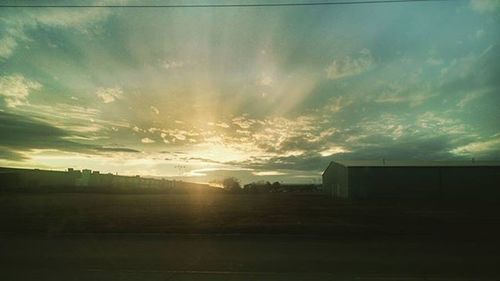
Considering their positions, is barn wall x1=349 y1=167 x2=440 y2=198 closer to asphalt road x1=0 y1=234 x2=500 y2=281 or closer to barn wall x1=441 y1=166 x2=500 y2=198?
barn wall x1=441 y1=166 x2=500 y2=198

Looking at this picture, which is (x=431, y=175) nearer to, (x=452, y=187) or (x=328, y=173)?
(x=452, y=187)

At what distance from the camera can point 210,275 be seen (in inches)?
399

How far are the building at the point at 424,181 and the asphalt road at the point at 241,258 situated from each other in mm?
41932

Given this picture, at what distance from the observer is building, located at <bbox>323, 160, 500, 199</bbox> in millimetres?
55812

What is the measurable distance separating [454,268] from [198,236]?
939 cm

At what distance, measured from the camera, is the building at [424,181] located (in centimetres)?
5581

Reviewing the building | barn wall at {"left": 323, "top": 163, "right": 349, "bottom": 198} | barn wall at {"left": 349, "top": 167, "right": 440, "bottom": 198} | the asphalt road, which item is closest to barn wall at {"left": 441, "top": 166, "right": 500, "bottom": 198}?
the building

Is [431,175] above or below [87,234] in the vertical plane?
above

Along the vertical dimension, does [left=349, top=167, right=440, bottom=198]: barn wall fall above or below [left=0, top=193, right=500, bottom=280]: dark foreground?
above

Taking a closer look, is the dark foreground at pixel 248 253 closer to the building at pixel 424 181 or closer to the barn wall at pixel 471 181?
the building at pixel 424 181

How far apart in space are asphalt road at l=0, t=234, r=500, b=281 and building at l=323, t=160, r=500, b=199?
41.9 metres

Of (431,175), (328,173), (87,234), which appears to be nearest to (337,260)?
(87,234)

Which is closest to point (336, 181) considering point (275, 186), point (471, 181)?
point (471, 181)

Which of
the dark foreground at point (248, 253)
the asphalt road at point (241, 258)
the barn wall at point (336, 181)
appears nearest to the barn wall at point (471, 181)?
the barn wall at point (336, 181)
